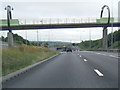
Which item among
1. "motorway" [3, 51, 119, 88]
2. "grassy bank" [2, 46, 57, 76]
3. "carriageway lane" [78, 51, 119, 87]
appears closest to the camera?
"motorway" [3, 51, 119, 88]

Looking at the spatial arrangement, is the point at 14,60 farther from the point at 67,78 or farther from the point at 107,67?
the point at 67,78

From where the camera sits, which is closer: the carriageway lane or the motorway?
the motorway

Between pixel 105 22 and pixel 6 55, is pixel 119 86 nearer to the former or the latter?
pixel 6 55

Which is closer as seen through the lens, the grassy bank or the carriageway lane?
the carriageway lane

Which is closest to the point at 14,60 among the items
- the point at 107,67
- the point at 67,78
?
the point at 107,67

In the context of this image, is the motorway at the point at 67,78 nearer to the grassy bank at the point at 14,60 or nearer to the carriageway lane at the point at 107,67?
the carriageway lane at the point at 107,67

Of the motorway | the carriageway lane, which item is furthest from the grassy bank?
the carriageway lane

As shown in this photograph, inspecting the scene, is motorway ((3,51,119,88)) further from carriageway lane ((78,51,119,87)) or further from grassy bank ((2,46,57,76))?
grassy bank ((2,46,57,76))

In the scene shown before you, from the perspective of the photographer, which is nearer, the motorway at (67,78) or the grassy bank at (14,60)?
the motorway at (67,78)

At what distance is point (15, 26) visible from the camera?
58625 mm

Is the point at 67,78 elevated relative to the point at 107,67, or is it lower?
elevated

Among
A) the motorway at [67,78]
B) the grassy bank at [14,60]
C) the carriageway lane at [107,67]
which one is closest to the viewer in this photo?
the motorway at [67,78]

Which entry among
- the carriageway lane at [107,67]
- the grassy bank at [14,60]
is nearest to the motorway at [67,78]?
the carriageway lane at [107,67]

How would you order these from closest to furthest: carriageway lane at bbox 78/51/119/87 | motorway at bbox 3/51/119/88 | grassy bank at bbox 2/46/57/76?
motorway at bbox 3/51/119/88
carriageway lane at bbox 78/51/119/87
grassy bank at bbox 2/46/57/76
